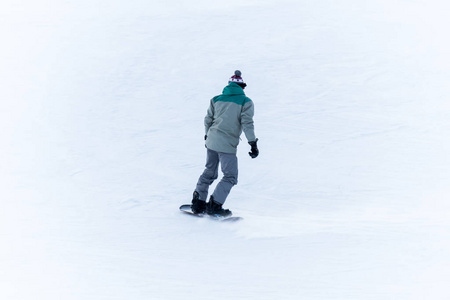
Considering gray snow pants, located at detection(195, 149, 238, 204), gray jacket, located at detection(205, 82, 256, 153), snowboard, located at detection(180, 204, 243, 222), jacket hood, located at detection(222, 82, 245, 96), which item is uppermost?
jacket hood, located at detection(222, 82, 245, 96)

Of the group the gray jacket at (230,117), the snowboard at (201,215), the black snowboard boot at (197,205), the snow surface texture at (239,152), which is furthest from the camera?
the black snowboard boot at (197,205)

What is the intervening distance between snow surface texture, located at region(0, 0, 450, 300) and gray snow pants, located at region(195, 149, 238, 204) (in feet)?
1.06

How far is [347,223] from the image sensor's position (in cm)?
539

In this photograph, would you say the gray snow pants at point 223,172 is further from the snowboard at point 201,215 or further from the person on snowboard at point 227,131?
the snowboard at point 201,215

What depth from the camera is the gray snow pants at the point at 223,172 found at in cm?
546

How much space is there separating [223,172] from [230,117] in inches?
23.8

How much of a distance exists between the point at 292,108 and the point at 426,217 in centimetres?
385

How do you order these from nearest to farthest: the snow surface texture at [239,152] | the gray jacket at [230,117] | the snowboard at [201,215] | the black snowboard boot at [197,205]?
the snow surface texture at [239,152], the gray jacket at [230,117], the snowboard at [201,215], the black snowboard boot at [197,205]

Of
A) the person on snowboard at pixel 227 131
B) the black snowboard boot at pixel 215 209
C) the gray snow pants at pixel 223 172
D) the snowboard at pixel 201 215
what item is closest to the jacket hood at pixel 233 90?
the person on snowboard at pixel 227 131

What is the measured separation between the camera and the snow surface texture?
4137 mm

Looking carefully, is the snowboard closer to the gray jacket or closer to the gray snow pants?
the gray snow pants

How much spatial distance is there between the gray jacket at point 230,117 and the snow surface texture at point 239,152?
85 cm

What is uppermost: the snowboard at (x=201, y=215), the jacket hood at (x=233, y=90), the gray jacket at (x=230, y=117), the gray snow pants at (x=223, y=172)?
the jacket hood at (x=233, y=90)

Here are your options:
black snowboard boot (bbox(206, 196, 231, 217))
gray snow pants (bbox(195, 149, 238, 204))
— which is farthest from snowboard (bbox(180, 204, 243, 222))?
gray snow pants (bbox(195, 149, 238, 204))
